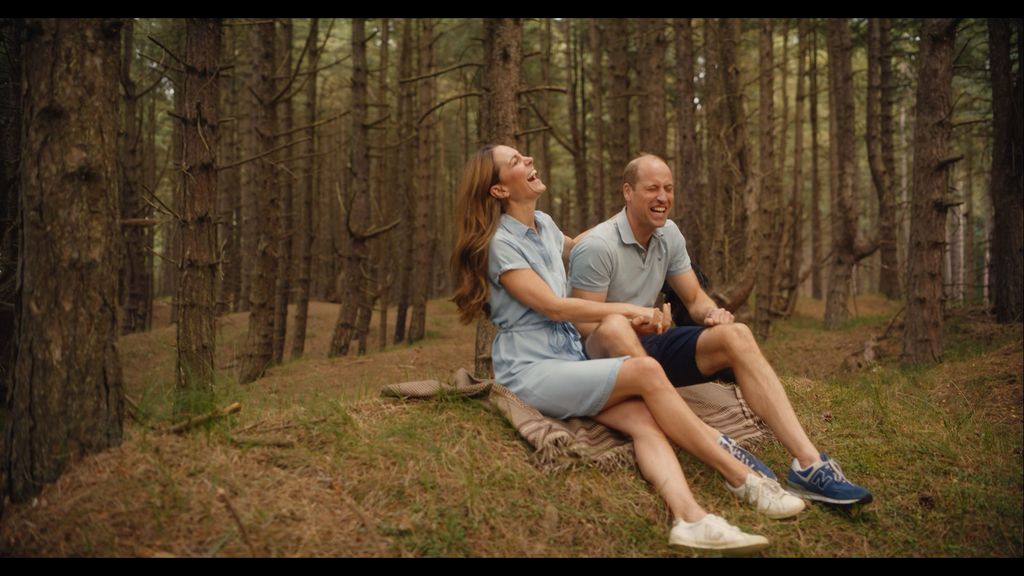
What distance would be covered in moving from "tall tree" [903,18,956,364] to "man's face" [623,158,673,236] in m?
4.56

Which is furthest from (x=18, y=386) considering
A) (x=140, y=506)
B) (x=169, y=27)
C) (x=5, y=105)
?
(x=169, y=27)

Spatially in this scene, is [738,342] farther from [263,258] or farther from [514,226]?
[263,258]

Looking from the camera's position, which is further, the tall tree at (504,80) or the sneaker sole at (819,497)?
the tall tree at (504,80)

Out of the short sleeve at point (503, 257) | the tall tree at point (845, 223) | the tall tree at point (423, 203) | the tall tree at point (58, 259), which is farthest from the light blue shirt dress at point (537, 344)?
the tall tree at point (845, 223)

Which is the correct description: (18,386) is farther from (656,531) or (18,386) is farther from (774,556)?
(774,556)

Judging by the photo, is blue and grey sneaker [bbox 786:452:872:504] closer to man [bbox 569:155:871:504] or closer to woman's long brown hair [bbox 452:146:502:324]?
man [bbox 569:155:871:504]

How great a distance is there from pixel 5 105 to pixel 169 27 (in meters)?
6.79

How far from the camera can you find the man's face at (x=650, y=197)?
4742 millimetres

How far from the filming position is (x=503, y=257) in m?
4.48

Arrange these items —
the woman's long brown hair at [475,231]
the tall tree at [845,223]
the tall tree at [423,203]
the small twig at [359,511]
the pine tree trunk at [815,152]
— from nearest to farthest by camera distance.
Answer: the small twig at [359,511] < the woman's long brown hair at [475,231] < the tall tree at [845,223] < the tall tree at [423,203] < the pine tree trunk at [815,152]

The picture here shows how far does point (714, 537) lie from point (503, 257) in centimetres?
190

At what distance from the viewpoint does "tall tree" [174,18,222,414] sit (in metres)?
6.45

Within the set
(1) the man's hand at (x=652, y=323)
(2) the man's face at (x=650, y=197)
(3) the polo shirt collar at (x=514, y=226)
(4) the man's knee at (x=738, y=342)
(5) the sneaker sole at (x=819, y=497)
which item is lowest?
(5) the sneaker sole at (x=819, y=497)

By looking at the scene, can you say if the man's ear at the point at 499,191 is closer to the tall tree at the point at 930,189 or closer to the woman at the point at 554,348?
the woman at the point at 554,348
